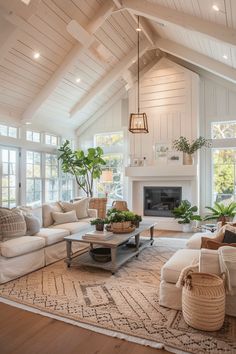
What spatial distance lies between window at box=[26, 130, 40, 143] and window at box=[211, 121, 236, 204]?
465cm

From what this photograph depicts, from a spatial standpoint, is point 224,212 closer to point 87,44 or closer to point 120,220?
point 120,220

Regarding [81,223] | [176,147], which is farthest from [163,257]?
[176,147]

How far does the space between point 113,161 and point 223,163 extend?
3188mm

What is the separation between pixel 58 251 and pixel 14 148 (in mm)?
3010

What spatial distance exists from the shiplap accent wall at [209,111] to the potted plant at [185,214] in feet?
2.12

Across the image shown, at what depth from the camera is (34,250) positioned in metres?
3.89

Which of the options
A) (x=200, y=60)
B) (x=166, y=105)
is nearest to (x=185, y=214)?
(x=166, y=105)

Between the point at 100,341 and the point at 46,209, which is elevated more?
the point at 46,209

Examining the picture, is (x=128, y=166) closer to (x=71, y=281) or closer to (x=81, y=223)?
(x=81, y=223)

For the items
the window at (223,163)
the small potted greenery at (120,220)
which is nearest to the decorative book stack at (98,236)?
the small potted greenery at (120,220)

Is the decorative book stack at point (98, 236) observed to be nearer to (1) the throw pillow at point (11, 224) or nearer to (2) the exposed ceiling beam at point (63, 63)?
(1) the throw pillow at point (11, 224)

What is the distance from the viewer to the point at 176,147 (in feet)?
22.9

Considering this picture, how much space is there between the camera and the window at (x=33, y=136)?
666 cm

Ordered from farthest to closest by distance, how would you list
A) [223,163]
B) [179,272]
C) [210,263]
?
[223,163]
[179,272]
[210,263]
